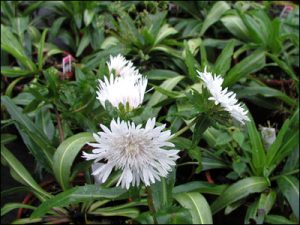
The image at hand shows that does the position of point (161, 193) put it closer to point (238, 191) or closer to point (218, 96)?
point (218, 96)

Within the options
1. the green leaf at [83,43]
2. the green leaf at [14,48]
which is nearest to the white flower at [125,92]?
the green leaf at [14,48]

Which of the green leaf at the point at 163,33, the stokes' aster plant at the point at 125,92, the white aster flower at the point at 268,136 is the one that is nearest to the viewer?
the stokes' aster plant at the point at 125,92

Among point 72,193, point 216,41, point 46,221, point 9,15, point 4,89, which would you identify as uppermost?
point 9,15

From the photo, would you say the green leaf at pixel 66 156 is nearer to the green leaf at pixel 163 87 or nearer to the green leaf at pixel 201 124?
the green leaf at pixel 163 87

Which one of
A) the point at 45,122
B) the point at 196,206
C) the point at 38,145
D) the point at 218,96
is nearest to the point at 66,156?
the point at 38,145

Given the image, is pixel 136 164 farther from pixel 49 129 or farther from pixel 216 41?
pixel 216 41

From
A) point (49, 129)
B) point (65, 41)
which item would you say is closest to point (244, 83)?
point (49, 129)
